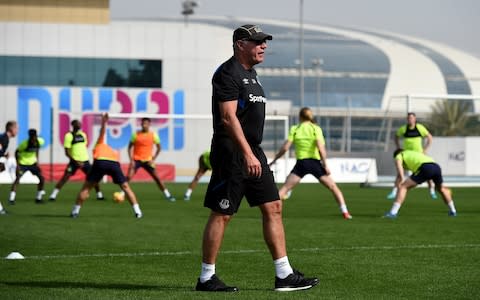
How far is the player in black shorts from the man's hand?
0.01 metres

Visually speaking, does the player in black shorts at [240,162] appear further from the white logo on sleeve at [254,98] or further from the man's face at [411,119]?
the man's face at [411,119]

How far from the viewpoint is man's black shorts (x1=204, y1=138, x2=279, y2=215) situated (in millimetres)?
8836

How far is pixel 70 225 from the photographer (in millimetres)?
17406

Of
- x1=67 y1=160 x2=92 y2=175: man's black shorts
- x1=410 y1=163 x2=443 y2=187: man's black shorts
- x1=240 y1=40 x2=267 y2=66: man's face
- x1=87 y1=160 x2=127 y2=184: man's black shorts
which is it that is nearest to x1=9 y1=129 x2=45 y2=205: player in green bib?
x1=67 y1=160 x2=92 y2=175: man's black shorts

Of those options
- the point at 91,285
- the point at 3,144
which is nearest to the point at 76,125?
the point at 3,144

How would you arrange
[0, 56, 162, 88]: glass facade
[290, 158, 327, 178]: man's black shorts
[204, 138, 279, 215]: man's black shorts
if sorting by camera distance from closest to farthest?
[204, 138, 279, 215]: man's black shorts, [290, 158, 327, 178]: man's black shorts, [0, 56, 162, 88]: glass facade

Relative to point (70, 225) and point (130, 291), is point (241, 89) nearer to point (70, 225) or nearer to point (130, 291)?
point (130, 291)

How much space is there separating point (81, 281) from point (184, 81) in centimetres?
5097

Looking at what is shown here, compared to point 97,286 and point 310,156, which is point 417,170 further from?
point 97,286

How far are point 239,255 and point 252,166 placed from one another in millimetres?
3703

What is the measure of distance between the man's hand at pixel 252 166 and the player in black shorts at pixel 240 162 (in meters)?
0.01

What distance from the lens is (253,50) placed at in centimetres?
881

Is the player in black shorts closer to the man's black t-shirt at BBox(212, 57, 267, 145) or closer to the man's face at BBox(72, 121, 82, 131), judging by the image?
the man's black t-shirt at BBox(212, 57, 267, 145)

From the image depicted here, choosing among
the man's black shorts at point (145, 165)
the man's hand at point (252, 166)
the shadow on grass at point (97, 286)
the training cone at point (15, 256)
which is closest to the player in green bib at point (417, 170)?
the training cone at point (15, 256)
